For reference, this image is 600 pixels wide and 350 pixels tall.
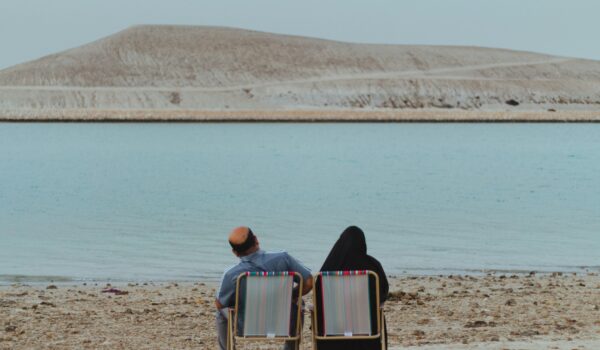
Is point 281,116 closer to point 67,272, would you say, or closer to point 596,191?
point 596,191

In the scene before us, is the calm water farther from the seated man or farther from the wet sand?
the wet sand

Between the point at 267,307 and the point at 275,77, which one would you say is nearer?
the point at 267,307

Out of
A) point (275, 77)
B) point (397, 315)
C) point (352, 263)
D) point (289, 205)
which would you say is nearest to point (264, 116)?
point (275, 77)

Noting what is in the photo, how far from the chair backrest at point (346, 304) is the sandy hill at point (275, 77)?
8342cm

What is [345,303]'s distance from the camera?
21.5 ft

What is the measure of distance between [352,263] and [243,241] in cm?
62

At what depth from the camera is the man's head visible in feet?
21.8

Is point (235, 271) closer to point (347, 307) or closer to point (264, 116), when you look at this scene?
point (347, 307)

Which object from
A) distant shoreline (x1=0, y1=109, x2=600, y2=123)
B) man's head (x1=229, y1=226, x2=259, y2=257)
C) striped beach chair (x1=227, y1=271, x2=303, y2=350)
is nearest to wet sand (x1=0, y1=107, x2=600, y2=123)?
distant shoreline (x1=0, y1=109, x2=600, y2=123)

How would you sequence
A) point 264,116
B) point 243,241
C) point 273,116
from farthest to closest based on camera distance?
point 264,116
point 273,116
point 243,241

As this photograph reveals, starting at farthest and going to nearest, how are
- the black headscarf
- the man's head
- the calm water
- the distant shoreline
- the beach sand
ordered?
1. the distant shoreline
2. the calm water
3. the beach sand
4. the man's head
5. the black headscarf

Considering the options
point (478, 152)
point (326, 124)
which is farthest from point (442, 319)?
point (326, 124)

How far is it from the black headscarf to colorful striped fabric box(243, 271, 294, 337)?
0.82 ft

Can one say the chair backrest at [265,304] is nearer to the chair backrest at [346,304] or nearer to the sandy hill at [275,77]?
the chair backrest at [346,304]
